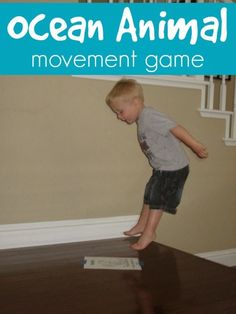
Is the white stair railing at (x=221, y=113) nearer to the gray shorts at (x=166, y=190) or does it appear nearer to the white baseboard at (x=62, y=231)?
the gray shorts at (x=166, y=190)

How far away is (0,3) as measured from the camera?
1788 millimetres

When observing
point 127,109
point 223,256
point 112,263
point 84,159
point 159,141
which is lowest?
point 223,256

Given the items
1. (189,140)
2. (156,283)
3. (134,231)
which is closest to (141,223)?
(134,231)

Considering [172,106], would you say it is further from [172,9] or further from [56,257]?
[56,257]

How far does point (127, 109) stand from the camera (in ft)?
5.95

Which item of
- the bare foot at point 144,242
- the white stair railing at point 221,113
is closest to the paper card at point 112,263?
the bare foot at point 144,242

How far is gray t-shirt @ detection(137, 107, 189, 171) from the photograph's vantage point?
1.83m

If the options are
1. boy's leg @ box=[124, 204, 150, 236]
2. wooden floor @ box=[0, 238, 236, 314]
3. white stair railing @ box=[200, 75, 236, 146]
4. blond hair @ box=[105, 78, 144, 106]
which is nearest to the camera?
wooden floor @ box=[0, 238, 236, 314]

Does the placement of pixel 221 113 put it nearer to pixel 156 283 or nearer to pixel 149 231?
pixel 149 231

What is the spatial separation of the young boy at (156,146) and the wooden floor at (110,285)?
0.21 m

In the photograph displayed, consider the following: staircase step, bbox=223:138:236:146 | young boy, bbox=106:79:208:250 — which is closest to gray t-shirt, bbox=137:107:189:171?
young boy, bbox=106:79:208:250

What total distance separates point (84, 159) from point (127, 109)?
1.17 ft

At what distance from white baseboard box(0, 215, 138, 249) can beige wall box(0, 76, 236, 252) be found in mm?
32

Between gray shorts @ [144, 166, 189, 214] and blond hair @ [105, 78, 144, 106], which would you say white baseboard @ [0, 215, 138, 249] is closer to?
gray shorts @ [144, 166, 189, 214]
